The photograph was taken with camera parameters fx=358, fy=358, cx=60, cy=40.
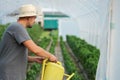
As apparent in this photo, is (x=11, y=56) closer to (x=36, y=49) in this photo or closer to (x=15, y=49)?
(x=15, y=49)

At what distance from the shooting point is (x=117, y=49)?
6.07 m

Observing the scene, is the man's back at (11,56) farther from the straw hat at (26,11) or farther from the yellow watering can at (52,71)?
the yellow watering can at (52,71)

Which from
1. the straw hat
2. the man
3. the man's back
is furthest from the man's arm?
the straw hat

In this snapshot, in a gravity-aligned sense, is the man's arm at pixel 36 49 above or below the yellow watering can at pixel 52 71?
above

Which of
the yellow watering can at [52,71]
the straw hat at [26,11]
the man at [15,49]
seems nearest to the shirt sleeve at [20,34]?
the man at [15,49]

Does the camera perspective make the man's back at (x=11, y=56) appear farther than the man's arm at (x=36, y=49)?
Yes

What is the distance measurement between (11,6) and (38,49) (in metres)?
23.8

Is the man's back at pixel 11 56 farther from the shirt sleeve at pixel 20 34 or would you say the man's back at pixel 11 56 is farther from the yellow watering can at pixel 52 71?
the yellow watering can at pixel 52 71

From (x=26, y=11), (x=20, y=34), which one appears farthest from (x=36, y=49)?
(x=26, y=11)

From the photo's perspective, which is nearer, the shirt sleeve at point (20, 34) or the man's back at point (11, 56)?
the shirt sleeve at point (20, 34)

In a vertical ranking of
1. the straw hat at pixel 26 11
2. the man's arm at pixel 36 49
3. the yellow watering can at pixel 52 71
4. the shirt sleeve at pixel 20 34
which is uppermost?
the straw hat at pixel 26 11

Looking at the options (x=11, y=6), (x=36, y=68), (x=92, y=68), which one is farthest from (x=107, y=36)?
(x=11, y=6)

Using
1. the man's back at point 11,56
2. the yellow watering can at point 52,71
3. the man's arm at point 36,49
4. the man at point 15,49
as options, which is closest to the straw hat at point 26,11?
the man at point 15,49

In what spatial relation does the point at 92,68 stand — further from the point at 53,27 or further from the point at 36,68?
the point at 53,27
